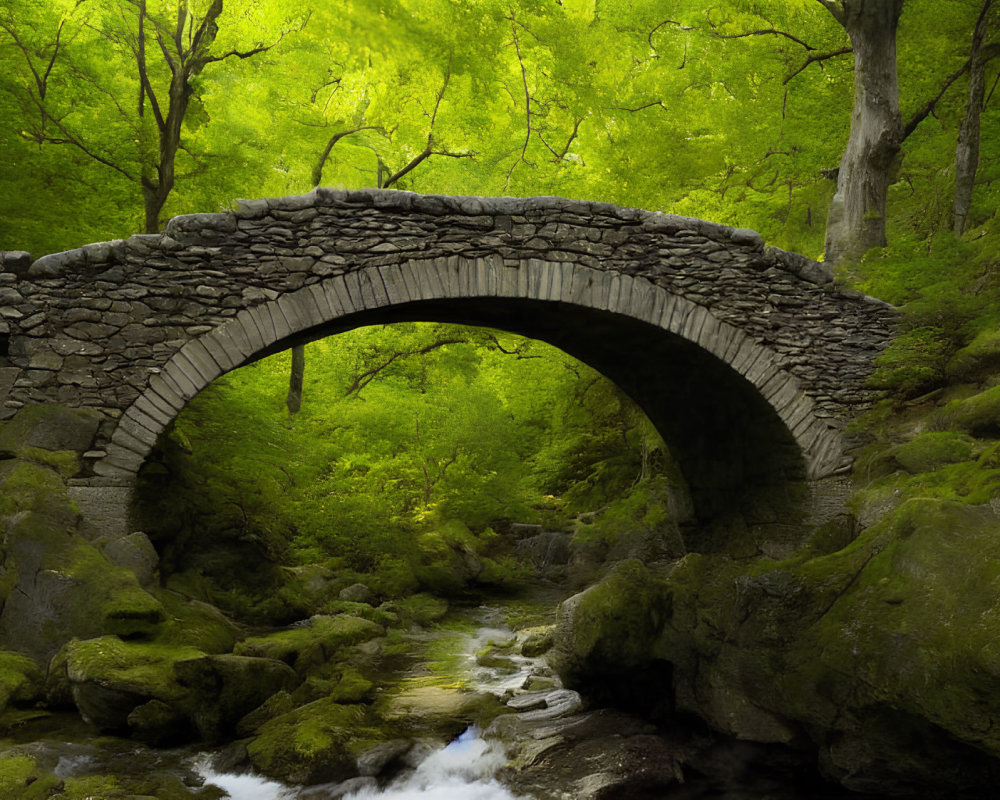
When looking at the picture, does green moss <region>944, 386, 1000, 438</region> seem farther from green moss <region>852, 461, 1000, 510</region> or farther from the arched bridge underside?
the arched bridge underside

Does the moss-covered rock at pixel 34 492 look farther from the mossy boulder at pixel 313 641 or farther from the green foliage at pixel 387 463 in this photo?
the green foliage at pixel 387 463

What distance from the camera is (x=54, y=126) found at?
376 inches

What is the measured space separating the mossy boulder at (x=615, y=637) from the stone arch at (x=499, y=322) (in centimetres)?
244

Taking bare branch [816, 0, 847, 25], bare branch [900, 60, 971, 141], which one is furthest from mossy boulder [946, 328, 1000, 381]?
bare branch [816, 0, 847, 25]

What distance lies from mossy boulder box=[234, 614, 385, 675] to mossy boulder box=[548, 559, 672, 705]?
8.08ft

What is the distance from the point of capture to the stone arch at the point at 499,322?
6.10 metres

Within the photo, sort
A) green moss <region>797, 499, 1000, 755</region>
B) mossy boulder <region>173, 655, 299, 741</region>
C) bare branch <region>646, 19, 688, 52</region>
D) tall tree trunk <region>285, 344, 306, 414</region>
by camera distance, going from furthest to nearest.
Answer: tall tree trunk <region>285, 344, 306, 414</region>, bare branch <region>646, 19, 688, 52</region>, mossy boulder <region>173, 655, 299, 741</region>, green moss <region>797, 499, 1000, 755</region>

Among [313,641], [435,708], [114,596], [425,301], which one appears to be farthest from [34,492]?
[435,708]

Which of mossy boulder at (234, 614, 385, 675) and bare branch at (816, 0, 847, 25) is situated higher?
bare branch at (816, 0, 847, 25)

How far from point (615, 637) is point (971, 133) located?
7.75 metres

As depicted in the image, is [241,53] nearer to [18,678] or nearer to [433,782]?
[18,678]

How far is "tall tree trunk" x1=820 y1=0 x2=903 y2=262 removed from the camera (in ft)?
28.4

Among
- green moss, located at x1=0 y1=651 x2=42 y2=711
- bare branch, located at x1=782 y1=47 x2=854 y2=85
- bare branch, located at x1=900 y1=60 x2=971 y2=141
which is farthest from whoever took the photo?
bare branch, located at x1=782 y1=47 x2=854 y2=85

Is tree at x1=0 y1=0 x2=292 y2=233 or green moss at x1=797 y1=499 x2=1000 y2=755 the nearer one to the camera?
green moss at x1=797 y1=499 x2=1000 y2=755
